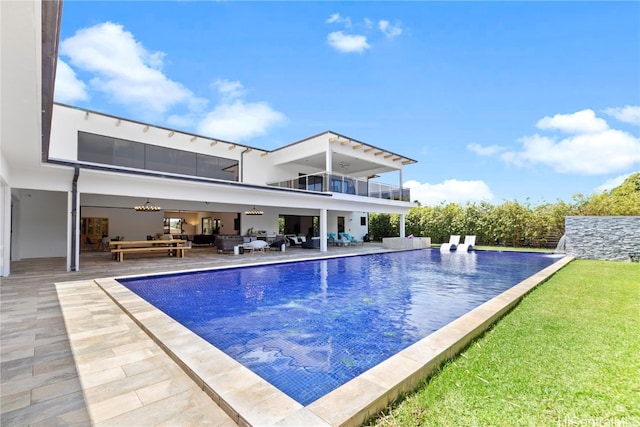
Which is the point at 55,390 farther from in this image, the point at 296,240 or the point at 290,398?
the point at 296,240

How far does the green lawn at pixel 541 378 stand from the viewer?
2.40 meters

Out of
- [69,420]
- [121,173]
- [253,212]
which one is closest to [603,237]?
[253,212]

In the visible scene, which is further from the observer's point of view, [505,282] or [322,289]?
[505,282]

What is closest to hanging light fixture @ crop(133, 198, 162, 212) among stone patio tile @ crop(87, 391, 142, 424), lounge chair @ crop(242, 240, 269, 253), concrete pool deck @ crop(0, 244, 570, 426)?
lounge chair @ crop(242, 240, 269, 253)

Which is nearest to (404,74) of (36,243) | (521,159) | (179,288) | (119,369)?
(179,288)

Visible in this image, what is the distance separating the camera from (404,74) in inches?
672

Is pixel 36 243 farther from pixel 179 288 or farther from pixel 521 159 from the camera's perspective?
pixel 521 159

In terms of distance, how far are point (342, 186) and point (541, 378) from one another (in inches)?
562

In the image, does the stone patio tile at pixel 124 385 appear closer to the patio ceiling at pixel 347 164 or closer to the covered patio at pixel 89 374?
the covered patio at pixel 89 374

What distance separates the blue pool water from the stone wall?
598cm

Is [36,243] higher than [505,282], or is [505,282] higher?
[36,243]

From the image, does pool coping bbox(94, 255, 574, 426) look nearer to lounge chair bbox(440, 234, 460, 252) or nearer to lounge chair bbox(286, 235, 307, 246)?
lounge chair bbox(440, 234, 460, 252)

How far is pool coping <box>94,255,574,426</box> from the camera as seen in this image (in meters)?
2.30

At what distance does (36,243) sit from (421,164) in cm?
2176
